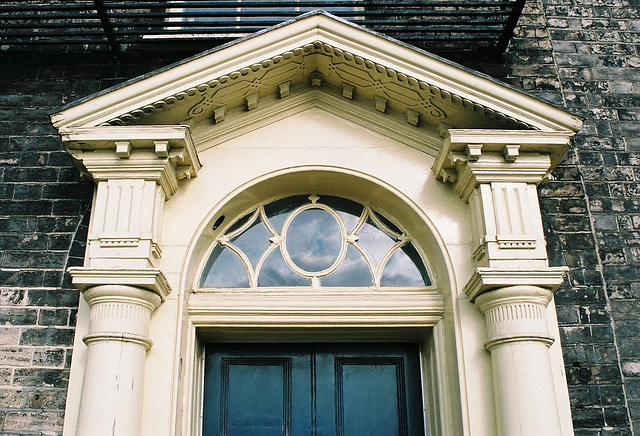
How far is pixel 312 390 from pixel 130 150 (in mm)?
2416

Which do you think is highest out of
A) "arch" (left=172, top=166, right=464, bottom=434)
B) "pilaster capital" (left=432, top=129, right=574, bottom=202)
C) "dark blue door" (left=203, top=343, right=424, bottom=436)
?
"pilaster capital" (left=432, top=129, right=574, bottom=202)

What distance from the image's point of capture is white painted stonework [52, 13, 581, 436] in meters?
5.07

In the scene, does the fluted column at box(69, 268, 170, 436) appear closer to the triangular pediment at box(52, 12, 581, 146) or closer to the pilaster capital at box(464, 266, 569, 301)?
the triangular pediment at box(52, 12, 581, 146)

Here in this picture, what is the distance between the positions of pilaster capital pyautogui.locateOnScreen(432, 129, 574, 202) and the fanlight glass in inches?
35.9

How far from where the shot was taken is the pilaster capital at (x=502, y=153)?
548 cm

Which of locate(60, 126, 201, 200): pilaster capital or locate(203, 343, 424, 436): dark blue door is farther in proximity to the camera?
locate(203, 343, 424, 436): dark blue door

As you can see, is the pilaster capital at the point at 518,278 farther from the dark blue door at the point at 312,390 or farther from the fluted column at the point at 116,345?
the fluted column at the point at 116,345

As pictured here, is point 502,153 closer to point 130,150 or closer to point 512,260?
Result: point 512,260

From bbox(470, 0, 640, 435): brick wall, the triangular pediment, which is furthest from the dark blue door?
the triangular pediment

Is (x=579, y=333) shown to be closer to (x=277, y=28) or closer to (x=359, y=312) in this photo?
(x=359, y=312)

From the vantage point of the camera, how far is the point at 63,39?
23.1ft

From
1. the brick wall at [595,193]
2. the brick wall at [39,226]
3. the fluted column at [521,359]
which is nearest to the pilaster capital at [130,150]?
the brick wall at [39,226]

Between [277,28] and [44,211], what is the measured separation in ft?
8.28

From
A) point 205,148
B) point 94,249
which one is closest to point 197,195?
point 205,148
